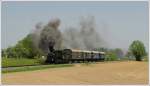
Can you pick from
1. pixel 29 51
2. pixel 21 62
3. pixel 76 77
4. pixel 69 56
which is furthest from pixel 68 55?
pixel 76 77

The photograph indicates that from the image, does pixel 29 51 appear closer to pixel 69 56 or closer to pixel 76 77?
pixel 76 77

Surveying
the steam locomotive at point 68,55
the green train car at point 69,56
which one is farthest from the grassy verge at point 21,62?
the green train car at point 69,56

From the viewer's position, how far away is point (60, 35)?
10617 millimetres

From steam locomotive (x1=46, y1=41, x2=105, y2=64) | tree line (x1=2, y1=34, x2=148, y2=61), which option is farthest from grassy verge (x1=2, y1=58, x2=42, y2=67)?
steam locomotive (x1=46, y1=41, x2=105, y2=64)

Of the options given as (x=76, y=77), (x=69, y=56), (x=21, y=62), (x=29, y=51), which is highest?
(x=29, y=51)

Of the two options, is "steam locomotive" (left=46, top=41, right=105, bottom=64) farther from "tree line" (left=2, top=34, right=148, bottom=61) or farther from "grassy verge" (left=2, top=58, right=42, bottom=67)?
"tree line" (left=2, top=34, right=148, bottom=61)

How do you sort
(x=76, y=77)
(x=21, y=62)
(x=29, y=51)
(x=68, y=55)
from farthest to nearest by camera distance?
(x=68, y=55) < (x=21, y=62) < (x=29, y=51) < (x=76, y=77)

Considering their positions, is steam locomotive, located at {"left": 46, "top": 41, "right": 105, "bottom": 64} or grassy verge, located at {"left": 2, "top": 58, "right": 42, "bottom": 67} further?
steam locomotive, located at {"left": 46, "top": 41, "right": 105, "bottom": 64}

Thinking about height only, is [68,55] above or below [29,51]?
below

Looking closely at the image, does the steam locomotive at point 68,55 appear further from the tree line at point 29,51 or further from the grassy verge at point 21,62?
the tree line at point 29,51

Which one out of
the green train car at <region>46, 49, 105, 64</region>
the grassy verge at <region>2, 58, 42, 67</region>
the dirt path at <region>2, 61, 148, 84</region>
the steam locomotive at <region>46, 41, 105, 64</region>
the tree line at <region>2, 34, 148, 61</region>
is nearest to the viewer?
the dirt path at <region>2, 61, 148, 84</region>

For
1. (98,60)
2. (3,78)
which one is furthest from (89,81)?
(98,60)

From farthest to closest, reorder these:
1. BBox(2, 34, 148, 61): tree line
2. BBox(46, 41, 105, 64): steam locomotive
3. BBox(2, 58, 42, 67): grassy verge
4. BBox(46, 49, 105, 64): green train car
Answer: BBox(46, 49, 105, 64): green train car, BBox(46, 41, 105, 64): steam locomotive, BBox(2, 58, 42, 67): grassy verge, BBox(2, 34, 148, 61): tree line

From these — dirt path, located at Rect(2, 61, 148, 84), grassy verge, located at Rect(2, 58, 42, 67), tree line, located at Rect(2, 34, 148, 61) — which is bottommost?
dirt path, located at Rect(2, 61, 148, 84)
